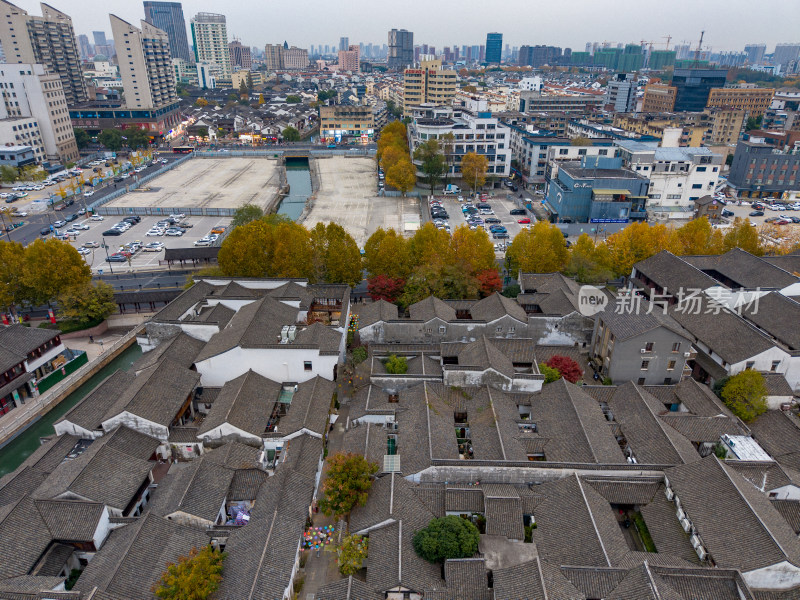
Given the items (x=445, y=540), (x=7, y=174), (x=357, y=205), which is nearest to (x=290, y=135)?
Result: (x=357, y=205)

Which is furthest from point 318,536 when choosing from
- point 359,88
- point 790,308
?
point 359,88

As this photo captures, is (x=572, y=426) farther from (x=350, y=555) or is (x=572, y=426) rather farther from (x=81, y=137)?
(x=81, y=137)

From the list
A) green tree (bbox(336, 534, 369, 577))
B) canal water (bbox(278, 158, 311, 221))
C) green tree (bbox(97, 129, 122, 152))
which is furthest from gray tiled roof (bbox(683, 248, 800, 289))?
green tree (bbox(97, 129, 122, 152))

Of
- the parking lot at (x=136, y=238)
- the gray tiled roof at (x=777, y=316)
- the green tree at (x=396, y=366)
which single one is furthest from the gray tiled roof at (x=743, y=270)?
the parking lot at (x=136, y=238)

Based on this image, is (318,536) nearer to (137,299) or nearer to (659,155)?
(137,299)

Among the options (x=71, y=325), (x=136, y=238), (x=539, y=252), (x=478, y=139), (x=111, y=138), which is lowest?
(x=71, y=325)

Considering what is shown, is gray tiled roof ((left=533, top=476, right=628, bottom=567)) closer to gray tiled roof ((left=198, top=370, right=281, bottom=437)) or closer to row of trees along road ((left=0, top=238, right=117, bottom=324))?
gray tiled roof ((left=198, top=370, right=281, bottom=437))

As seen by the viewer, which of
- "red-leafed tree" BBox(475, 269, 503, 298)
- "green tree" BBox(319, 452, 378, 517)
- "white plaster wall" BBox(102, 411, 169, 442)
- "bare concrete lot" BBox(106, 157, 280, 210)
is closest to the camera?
"green tree" BBox(319, 452, 378, 517)
